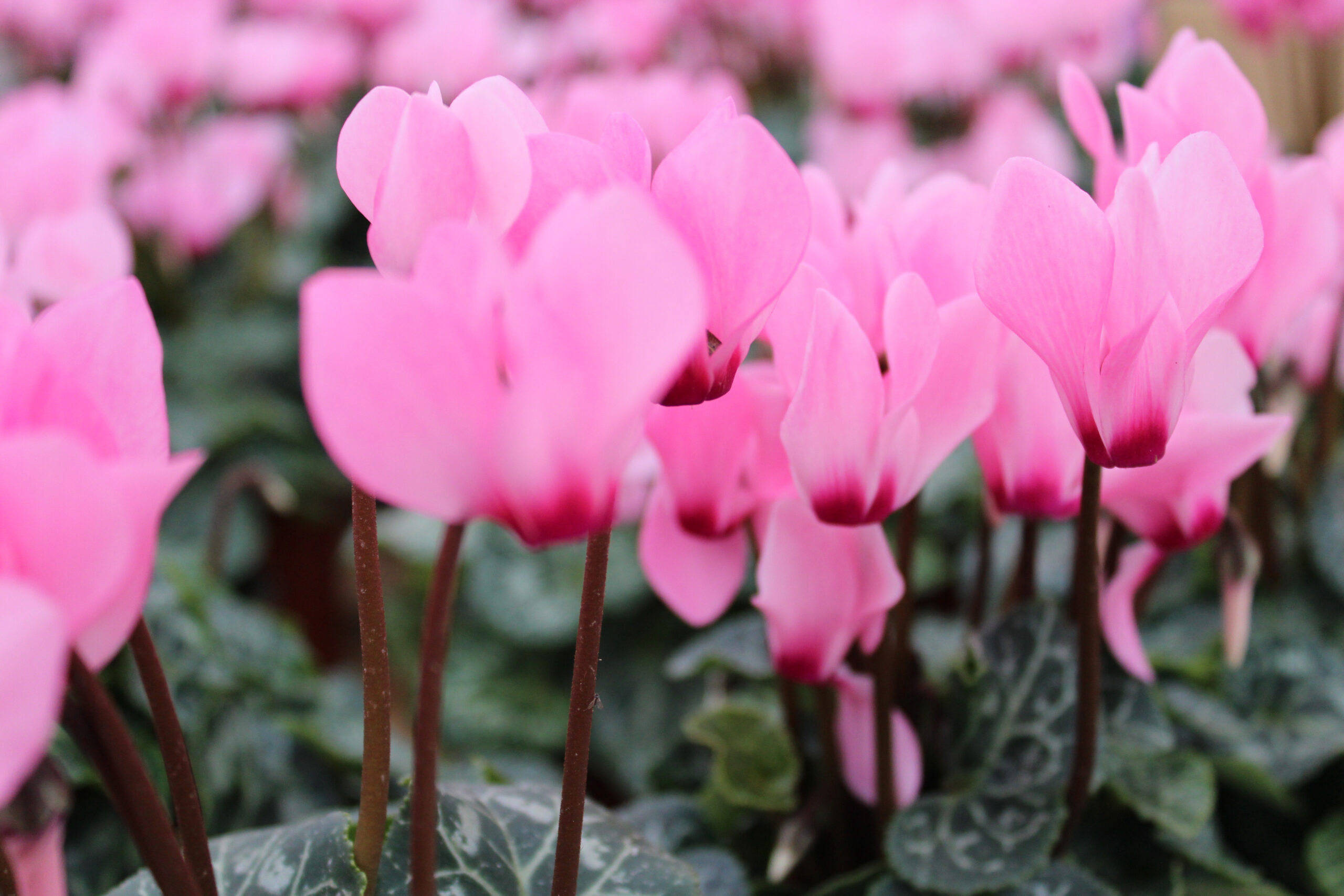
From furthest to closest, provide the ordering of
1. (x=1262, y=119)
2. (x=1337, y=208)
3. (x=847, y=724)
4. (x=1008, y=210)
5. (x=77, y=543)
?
(x=1337, y=208)
(x=847, y=724)
(x=1262, y=119)
(x=1008, y=210)
(x=77, y=543)

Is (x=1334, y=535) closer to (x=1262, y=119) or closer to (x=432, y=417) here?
(x=1262, y=119)

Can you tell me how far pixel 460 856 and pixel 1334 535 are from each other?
81 cm

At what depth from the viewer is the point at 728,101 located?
1.25 ft

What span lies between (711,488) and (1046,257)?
0.19 m

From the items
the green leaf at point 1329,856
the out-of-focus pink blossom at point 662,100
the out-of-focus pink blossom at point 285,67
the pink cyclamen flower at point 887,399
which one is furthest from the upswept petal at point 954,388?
the out-of-focus pink blossom at point 285,67

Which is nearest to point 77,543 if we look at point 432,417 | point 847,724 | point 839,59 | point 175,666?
point 432,417

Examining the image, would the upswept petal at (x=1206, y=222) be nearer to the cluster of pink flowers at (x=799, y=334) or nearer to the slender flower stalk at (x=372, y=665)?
the cluster of pink flowers at (x=799, y=334)

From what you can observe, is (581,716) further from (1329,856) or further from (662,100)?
(662,100)

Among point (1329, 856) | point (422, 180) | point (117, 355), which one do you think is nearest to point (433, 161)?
point (422, 180)

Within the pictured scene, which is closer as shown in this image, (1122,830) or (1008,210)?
(1008,210)

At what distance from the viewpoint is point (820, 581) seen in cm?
51

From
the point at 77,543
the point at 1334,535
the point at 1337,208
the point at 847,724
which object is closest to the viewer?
the point at 77,543

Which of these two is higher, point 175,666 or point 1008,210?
point 1008,210

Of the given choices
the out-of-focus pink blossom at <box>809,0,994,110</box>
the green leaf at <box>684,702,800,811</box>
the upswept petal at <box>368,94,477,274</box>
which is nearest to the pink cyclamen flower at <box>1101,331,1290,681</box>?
the green leaf at <box>684,702,800,811</box>
